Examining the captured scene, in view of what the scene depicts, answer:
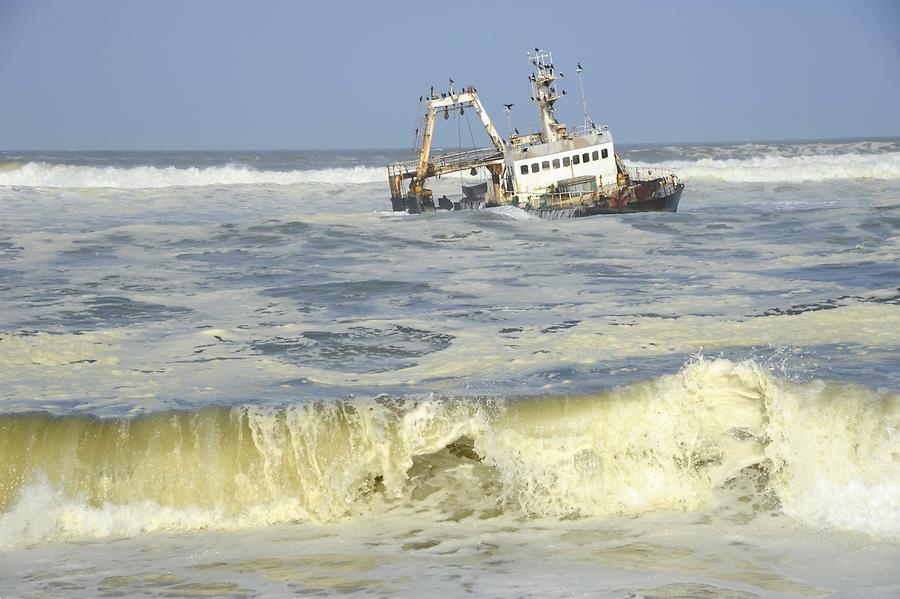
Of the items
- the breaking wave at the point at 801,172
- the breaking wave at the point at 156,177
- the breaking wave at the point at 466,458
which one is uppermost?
the breaking wave at the point at 156,177

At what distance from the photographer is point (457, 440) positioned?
1032 cm

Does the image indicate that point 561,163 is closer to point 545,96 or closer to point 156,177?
point 545,96

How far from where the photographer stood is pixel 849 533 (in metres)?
8.85

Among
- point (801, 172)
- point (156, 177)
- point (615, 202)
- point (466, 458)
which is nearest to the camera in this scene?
point (466, 458)

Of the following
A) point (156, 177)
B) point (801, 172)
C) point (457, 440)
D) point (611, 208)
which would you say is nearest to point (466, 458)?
point (457, 440)

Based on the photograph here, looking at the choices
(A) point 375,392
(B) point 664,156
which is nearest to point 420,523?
(A) point 375,392

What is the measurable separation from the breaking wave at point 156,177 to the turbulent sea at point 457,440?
49281mm

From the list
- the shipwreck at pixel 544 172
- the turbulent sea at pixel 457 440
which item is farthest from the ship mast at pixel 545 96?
the turbulent sea at pixel 457 440

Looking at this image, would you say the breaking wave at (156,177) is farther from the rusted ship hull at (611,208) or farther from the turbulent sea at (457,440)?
the turbulent sea at (457,440)

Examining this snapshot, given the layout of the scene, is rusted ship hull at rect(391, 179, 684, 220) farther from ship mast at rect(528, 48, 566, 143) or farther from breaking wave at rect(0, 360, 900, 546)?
breaking wave at rect(0, 360, 900, 546)

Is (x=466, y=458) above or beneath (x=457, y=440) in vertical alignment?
beneath

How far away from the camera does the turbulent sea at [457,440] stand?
27.0ft

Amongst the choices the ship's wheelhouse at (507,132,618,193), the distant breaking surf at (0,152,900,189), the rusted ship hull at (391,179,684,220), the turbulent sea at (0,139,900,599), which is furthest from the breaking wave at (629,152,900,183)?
the turbulent sea at (0,139,900,599)

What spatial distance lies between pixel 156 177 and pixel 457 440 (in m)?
61.4
